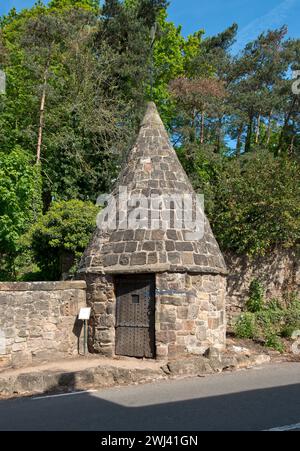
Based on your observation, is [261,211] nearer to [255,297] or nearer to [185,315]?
[255,297]

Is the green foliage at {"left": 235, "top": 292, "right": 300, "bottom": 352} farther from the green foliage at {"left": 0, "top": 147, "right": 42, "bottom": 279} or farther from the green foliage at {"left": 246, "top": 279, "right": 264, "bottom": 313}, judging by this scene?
the green foliage at {"left": 0, "top": 147, "right": 42, "bottom": 279}

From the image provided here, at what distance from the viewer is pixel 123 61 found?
80.3 feet

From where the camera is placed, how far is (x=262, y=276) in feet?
56.0

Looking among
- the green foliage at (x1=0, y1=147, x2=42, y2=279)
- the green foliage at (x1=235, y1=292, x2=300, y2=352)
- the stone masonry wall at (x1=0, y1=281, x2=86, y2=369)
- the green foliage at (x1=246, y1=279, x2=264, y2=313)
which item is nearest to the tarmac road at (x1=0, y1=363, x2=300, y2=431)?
the stone masonry wall at (x1=0, y1=281, x2=86, y2=369)

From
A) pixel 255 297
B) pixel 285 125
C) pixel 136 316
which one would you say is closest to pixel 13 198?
pixel 136 316

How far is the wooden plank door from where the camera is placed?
11.1 metres

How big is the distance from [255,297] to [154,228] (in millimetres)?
6265

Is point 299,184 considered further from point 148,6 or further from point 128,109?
point 148,6

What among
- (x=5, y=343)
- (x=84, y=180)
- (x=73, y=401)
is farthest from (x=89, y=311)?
(x=84, y=180)

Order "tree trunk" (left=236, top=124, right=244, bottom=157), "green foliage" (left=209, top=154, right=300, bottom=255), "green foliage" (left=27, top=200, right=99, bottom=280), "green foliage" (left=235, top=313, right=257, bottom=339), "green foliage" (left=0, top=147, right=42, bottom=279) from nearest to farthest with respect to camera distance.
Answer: "green foliage" (left=235, top=313, right=257, bottom=339)
"green foliage" (left=27, top=200, right=99, bottom=280)
"green foliage" (left=209, top=154, right=300, bottom=255)
"green foliage" (left=0, top=147, right=42, bottom=279)
"tree trunk" (left=236, top=124, right=244, bottom=157)

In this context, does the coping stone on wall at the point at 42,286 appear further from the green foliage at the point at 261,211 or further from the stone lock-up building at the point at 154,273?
the green foliage at the point at 261,211

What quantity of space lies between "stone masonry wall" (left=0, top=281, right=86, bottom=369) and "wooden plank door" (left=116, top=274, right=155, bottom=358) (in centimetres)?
102

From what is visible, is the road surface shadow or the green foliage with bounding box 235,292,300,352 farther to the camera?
the green foliage with bounding box 235,292,300,352

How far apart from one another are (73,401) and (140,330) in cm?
365
